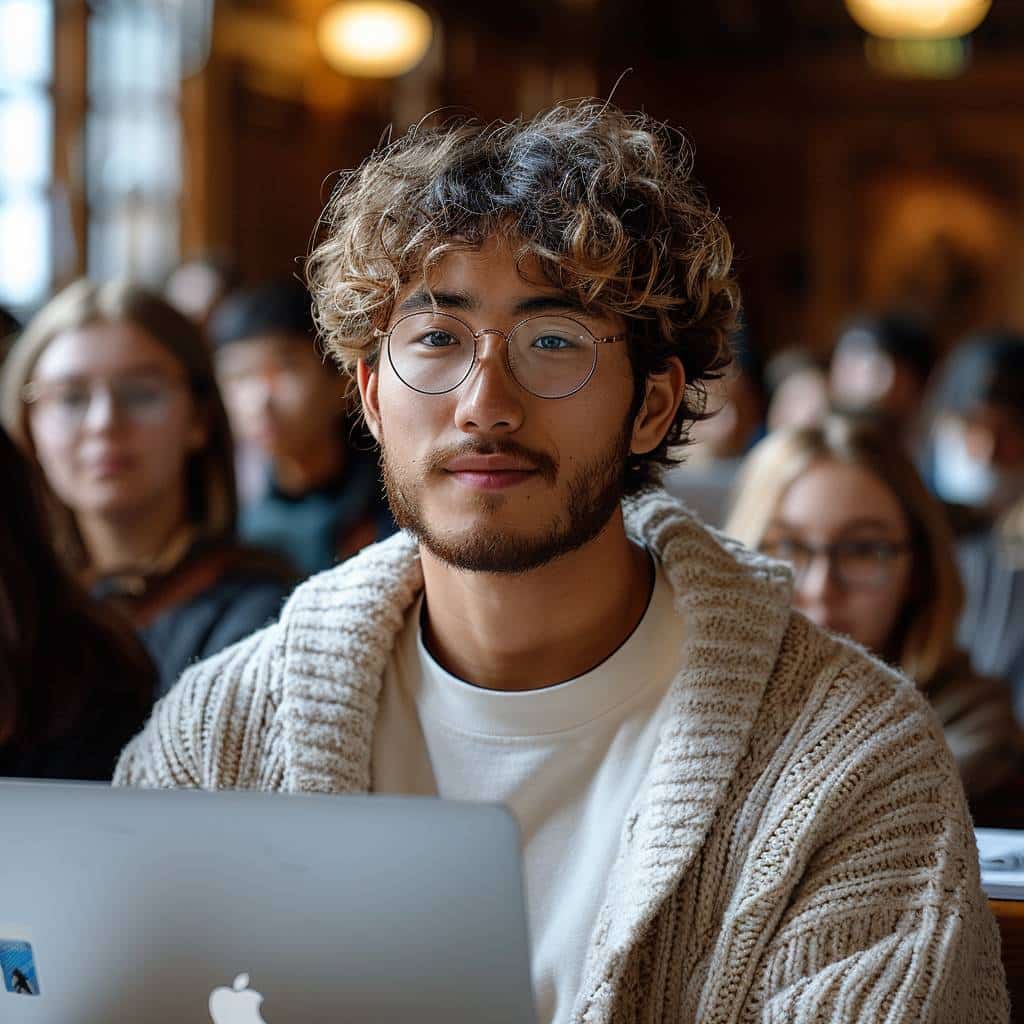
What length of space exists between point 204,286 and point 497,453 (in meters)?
4.24

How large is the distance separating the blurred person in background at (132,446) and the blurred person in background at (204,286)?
93.1 inches

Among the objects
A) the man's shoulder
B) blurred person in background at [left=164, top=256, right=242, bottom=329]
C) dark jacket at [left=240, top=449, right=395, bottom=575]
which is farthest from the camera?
blurred person in background at [left=164, top=256, right=242, bottom=329]

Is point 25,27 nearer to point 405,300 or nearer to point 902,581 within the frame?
point 902,581

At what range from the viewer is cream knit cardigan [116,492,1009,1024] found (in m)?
1.28

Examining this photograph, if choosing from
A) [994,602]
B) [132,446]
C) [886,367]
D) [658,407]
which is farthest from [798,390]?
[658,407]

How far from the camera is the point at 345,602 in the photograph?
61.7 inches

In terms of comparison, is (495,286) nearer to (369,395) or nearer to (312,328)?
(369,395)

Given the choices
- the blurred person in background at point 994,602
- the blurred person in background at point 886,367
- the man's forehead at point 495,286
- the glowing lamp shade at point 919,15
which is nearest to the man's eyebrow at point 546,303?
the man's forehead at point 495,286

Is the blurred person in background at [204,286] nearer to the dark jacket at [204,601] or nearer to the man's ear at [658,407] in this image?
the dark jacket at [204,601]

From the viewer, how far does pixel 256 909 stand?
1029 millimetres

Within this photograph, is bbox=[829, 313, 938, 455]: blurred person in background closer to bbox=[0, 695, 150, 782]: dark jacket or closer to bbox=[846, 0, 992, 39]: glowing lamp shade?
bbox=[846, 0, 992, 39]: glowing lamp shade

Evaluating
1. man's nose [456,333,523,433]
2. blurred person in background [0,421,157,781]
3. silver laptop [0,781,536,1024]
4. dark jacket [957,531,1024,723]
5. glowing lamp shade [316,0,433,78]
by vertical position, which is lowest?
dark jacket [957,531,1024,723]

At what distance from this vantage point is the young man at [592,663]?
1313 millimetres

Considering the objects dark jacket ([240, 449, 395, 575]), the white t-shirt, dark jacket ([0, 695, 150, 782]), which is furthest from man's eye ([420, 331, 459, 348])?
dark jacket ([240, 449, 395, 575])
